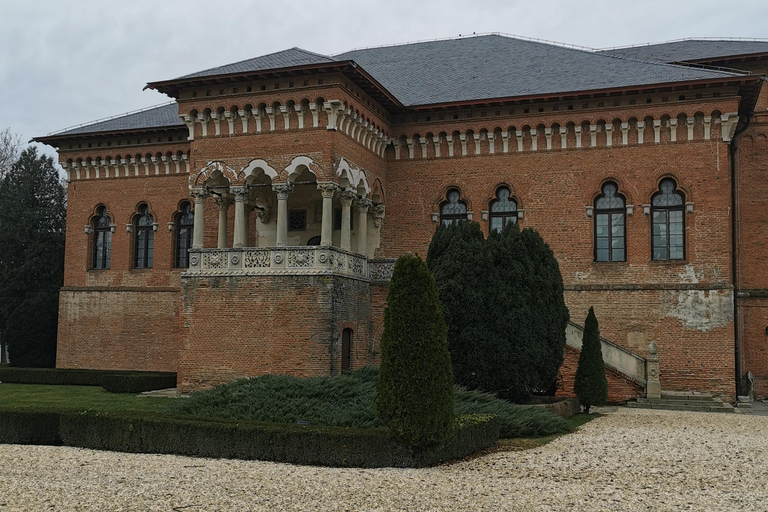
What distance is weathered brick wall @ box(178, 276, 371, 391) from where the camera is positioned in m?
19.7

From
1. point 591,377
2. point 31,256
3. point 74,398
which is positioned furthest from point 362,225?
point 31,256

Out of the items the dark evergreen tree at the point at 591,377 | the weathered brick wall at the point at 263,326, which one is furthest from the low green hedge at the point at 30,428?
the dark evergreen tree at the point at 591,377

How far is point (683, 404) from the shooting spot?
65.2 ft

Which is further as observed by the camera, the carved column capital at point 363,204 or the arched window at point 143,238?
the arched window at point 143,238

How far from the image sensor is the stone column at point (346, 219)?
855 inches

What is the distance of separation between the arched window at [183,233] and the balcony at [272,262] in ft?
23.3

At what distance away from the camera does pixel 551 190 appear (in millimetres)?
23391

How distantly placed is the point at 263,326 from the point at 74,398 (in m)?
6.00

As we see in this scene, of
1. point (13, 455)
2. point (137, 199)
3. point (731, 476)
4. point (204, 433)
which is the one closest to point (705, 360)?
point (731, 476)

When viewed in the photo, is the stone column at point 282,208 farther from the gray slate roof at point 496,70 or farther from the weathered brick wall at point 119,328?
the weathered brick wall at point 119,328

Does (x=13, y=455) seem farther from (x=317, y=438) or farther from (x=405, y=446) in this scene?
(x=405, y=446)

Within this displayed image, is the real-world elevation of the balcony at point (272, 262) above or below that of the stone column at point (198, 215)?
below

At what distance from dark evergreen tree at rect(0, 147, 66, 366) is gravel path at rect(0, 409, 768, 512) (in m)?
18.8

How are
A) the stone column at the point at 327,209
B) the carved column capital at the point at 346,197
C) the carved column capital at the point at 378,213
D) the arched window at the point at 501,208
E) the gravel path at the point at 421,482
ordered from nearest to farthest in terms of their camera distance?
1. the gravel path at the point at 421,482
2. the stone column at the point at 327,209
3. the carved column capital at the point at 346,197
4. the arched window at the point at 501,208
5. the carved column capital at the point at 378,213
